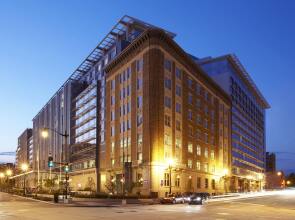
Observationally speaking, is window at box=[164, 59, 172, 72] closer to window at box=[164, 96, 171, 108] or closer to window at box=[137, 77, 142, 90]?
window at box=[137, 77, 142, 90]

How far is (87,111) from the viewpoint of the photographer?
11331cm

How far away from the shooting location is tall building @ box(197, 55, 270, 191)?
12744cm

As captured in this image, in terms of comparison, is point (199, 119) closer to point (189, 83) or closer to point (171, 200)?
point (189, 83)

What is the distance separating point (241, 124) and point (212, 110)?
1532 inches

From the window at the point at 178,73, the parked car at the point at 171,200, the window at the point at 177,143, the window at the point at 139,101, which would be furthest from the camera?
the window at the point at 178,73

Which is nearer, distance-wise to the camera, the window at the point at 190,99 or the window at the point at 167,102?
the window at the point at 167,102

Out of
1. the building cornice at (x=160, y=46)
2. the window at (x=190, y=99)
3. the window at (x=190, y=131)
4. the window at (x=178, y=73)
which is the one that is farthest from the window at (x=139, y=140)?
the window at (x=190, y=99)

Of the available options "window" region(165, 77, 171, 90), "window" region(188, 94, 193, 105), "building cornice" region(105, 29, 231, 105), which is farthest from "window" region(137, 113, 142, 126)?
"window" region(188, 94, 193, 105)

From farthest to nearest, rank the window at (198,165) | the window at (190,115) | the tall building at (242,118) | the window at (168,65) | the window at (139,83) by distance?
1. the tall building at (242,118)
2. the window at (198,165)
3. the window at (190,115)
4. the window at (168,65)
5. the window at (139,83)

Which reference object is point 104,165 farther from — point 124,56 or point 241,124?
point 241,124

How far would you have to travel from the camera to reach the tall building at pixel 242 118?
127 meters

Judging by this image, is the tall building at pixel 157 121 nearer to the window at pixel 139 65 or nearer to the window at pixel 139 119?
the window at pixel 139 119

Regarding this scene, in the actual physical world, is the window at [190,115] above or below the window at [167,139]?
above

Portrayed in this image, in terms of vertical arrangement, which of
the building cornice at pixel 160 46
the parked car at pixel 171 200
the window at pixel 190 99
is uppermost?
the building cornice at pixel 160 46
